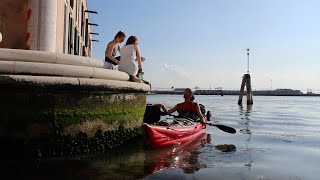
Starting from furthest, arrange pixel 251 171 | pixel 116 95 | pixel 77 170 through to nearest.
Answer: pixel 116 95, pixel 251 171, pixel 77 170

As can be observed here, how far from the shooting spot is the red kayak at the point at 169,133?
7.49 meters

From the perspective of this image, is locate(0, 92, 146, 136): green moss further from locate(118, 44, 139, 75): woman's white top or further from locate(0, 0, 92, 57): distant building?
locate(0, 0, 92, 57): distant building

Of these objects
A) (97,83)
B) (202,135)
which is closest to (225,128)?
(202,135)

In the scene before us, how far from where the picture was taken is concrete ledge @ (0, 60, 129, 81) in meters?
5.76

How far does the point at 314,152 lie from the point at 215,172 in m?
3.69

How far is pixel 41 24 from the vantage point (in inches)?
328

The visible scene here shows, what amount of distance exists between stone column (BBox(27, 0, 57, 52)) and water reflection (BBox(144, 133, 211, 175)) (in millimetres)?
3501

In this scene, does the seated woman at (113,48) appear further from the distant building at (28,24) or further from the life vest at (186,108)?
the life vest at (186,108)

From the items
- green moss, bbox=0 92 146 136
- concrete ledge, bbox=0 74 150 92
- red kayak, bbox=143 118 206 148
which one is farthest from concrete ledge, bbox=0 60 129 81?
red kayak, bbox=143 118 206 148

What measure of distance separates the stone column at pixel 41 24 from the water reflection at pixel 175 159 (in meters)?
3.50

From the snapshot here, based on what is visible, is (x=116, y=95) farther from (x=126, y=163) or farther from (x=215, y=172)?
(x=215, y=172)

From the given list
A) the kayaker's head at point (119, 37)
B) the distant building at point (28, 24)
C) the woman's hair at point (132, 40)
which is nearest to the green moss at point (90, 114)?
the woman's hair at point (132, 40)

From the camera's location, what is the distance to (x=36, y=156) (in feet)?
20.2

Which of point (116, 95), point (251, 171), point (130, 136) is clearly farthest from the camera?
point (130, 136)
